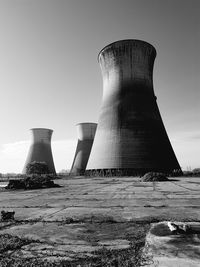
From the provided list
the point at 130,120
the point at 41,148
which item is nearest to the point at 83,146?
the point at 41,148

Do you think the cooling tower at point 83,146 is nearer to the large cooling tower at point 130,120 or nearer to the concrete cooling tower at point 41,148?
the concrete cooling tower at point 41,148

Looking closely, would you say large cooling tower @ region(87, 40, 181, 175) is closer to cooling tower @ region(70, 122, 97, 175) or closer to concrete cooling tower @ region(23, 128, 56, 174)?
cooling tower @ region(70, 122, 97, 175)

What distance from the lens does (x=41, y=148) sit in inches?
1307

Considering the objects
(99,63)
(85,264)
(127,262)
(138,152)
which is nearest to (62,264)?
(85,264)

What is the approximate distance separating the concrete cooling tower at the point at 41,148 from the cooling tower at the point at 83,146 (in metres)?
3.86

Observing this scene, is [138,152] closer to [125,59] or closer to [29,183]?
[125,59]

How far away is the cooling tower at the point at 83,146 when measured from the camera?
102 feet

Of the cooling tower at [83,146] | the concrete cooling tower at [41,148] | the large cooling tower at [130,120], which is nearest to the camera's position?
the large cooling tower at [130,120]

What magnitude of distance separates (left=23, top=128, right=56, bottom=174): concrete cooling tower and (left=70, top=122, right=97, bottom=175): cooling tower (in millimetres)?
3856

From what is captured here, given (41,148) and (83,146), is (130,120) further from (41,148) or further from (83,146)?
(41,148)

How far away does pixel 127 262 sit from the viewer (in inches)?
35.4

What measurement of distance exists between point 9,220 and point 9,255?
87cm

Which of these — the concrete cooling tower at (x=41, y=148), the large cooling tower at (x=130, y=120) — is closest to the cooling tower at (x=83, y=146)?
the concrete cooling tower at (x=41, y=148)

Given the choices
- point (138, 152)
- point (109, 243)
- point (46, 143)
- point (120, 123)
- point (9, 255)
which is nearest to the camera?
point (9, 255)
